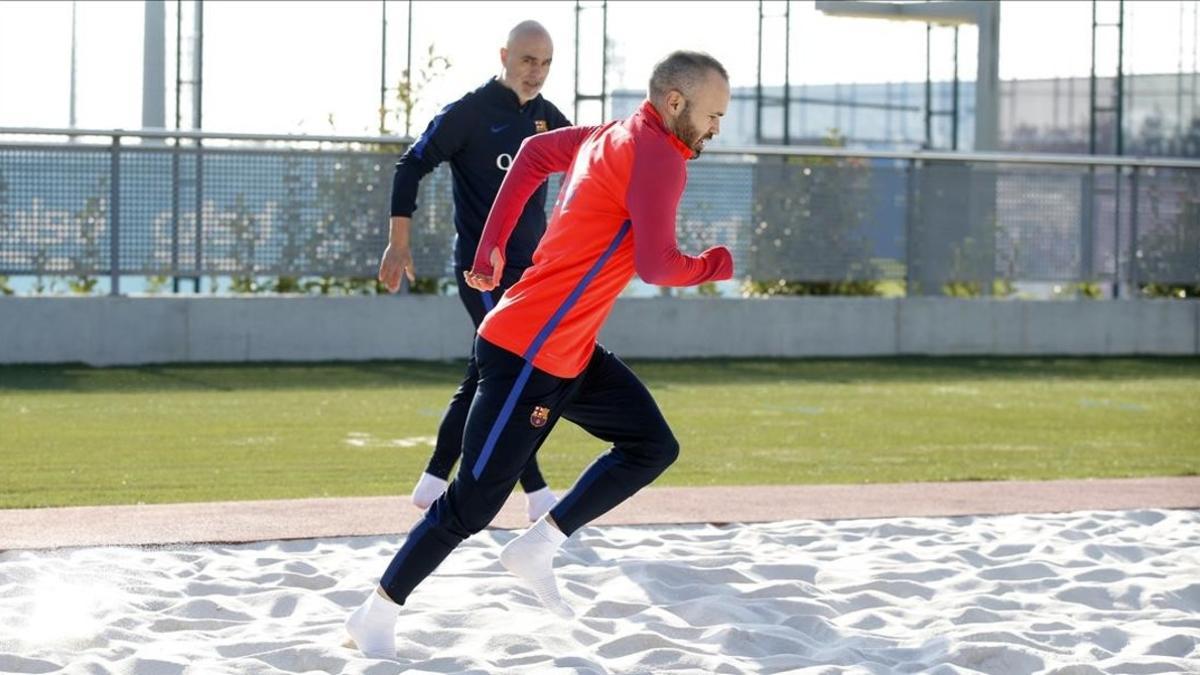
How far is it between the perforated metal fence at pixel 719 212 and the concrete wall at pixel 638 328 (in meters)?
0.39

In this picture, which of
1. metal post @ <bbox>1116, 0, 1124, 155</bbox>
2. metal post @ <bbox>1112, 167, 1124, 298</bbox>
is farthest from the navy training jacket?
metal post @ <bbox>1116, 0, 1124, 155</bbox>

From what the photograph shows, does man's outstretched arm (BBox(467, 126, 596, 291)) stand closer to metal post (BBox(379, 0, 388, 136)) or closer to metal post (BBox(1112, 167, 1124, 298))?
metal post (BBox(379, 0, 388, 136))

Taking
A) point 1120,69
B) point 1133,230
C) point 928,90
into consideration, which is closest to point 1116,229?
point 1133,230

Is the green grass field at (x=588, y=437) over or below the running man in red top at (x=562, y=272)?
below

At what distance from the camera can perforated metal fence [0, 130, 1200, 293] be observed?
15328 mm

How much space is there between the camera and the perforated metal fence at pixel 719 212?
15328 millimetres

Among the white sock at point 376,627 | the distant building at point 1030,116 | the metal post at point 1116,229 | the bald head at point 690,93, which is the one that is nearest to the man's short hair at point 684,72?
the bald head at point 690,93

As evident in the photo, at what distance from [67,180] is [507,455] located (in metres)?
11.3

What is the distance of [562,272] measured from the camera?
494cm

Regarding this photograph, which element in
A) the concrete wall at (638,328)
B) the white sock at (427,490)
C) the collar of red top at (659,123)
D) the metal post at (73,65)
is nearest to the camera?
the collar of red top at (659,123)

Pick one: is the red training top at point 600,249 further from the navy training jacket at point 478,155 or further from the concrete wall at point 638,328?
the concrete wall at point 638,328

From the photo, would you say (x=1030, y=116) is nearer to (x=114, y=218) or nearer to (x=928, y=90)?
(x=928, y=90)

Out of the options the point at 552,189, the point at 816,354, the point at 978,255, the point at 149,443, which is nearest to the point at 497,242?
the point at 149,443

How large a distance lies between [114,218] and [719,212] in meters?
5.70
